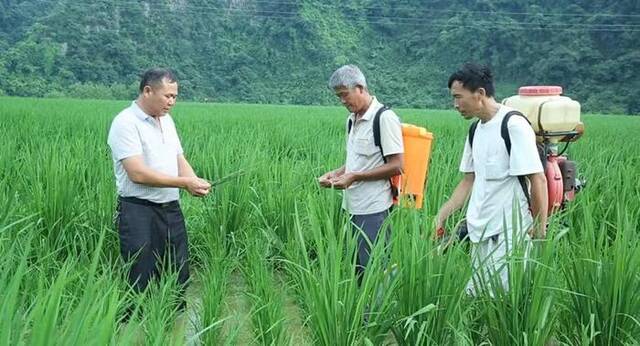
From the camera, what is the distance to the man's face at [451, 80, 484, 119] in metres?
2.51

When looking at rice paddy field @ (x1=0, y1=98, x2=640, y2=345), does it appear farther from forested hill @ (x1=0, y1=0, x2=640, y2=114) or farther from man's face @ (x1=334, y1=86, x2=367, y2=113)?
forested hill @ (x1=0, y1=0, x2=640, y2=114)

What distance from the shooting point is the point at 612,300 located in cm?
222

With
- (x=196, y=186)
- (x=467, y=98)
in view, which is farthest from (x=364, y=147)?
(x=196, y=186)

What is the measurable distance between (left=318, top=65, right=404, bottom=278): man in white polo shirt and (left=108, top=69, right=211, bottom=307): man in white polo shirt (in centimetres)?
74

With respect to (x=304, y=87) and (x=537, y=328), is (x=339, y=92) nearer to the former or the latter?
(x=537, y=328)

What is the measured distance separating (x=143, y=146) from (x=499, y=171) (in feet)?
5.35

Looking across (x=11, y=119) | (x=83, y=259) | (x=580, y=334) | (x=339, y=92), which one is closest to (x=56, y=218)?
(x=83, y=259)

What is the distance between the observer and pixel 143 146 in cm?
293

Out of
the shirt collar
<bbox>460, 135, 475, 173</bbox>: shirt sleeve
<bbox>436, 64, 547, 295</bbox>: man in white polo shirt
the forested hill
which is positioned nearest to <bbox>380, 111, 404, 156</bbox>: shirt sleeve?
<bbox>460, 135, 475, 173</bbox>: shirt sleeve

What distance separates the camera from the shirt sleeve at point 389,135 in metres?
2.93

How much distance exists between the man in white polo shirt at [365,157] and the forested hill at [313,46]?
27.9 metres

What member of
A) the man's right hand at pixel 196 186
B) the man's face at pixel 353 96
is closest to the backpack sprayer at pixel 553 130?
the man's face at pixel 353 96

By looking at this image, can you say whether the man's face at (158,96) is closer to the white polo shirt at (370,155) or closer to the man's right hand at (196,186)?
the man's right hand at (196,186)

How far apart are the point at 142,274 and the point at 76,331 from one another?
174cm
